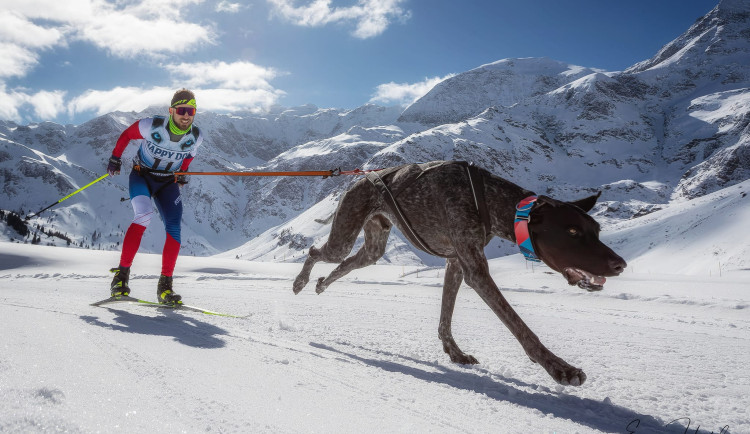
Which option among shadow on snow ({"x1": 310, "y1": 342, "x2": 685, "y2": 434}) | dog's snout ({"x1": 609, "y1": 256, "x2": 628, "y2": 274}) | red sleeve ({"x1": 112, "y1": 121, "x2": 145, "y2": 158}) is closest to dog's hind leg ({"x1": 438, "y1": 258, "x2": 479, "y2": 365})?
shadow on snow ({"x1": 310, "y1": 342, "x2": 685, "y2": 434})

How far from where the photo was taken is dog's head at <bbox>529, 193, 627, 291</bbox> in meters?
2.37

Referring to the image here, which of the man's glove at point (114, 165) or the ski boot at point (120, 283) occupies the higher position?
the man's glove at point (114, 165)

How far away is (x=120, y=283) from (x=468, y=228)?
4358 mm

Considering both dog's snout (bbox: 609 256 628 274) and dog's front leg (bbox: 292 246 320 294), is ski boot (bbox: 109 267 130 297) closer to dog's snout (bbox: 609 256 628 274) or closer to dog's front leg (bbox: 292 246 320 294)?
dog's front leg (bbox: 292 246 320 294)

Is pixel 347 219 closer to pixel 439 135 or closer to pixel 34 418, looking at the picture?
pixel 34 418

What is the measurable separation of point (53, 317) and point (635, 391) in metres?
4.07

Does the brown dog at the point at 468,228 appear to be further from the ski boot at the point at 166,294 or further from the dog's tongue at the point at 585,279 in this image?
the ski boot at the point at 166,294

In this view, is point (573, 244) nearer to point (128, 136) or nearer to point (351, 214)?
point (351, 214)

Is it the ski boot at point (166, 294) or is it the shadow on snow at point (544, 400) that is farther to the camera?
the ski boot at point (166, 294)

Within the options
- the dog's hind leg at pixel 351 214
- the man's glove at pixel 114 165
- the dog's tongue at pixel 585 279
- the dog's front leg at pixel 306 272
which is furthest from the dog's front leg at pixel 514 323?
the man's glove at pixel 114 165

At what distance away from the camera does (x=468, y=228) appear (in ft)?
9.89

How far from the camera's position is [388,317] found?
535cm

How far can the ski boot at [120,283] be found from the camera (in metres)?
5.09

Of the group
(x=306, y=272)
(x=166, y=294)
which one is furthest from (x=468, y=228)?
(x=166, y=294)
